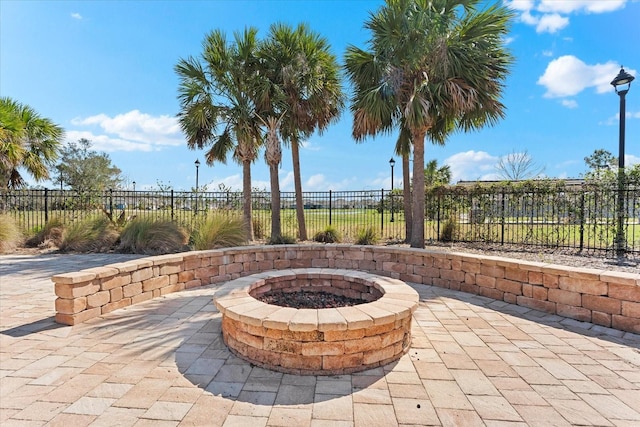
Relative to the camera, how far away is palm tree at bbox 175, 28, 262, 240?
28.1ft

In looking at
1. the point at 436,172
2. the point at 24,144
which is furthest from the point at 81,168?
the point at 436,172

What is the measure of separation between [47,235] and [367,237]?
9.21 metres

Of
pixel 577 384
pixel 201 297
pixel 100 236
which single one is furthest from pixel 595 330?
pixel 100 236

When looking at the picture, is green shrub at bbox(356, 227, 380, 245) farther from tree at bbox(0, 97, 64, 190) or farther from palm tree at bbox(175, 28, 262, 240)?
tree at bbox(0, 97, 64, 190)

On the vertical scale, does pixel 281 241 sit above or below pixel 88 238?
below

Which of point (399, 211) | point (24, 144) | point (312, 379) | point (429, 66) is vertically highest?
point (429, 66)

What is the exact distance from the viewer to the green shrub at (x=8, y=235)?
8625mm

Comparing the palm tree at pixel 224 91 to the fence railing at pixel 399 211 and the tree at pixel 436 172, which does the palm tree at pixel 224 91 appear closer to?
the fence railing at pixel 399 211

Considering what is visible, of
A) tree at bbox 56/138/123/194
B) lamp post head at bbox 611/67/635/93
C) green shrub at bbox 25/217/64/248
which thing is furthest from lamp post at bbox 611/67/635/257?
tree at bbox 56/138/123/194

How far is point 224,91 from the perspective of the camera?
8859mm

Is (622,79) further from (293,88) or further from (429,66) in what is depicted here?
(293,88)

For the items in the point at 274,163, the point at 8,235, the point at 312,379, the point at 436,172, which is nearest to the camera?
the point at 312,379

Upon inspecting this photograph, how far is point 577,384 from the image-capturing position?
8.21 feet

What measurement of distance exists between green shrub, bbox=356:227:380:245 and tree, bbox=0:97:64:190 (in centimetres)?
1013
